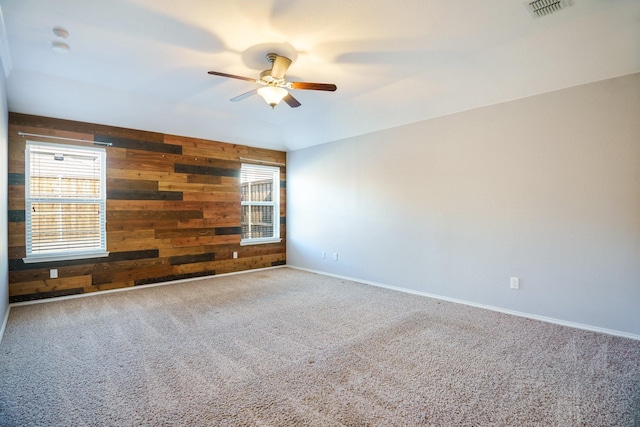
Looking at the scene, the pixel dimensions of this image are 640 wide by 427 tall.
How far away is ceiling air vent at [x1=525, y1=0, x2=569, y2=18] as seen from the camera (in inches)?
90.8

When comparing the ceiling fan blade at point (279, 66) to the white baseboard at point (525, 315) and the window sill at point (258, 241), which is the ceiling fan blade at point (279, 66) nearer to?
the white baseboard at point (525, 315)

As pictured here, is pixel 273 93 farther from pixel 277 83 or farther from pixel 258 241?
pixel 258 241

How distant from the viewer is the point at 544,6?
7.70ft

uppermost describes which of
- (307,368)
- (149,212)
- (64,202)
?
(64,202)

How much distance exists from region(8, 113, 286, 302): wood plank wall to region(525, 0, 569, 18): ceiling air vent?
4636mm

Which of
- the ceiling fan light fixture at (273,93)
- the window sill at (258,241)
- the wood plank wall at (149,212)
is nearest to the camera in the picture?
the ceiling fan light fixture at (273,93)

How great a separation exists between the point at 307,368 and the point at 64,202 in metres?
3.99

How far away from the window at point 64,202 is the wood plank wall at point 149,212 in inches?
3.6

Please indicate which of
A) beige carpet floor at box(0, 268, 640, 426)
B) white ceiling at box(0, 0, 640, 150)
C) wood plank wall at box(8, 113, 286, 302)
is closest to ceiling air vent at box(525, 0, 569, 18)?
white ceiling at box(0, 0, 640, 150)

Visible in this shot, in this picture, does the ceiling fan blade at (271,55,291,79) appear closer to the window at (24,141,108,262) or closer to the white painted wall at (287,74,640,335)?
the white painted wall at (287,74,640,335)

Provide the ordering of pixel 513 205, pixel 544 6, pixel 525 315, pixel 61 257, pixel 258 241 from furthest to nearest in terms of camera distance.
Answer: pixel 258 241 < pixel 61 257 < pixel 513 205 < pixel 525 315 < pixel 544 6

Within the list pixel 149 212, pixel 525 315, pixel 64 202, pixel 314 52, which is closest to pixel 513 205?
pixel 525 315

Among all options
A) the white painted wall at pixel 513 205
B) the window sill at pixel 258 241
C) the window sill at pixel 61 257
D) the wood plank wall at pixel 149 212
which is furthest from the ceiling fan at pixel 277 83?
the window sill at pixel 258 241

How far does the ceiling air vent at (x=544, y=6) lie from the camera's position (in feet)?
7.57
